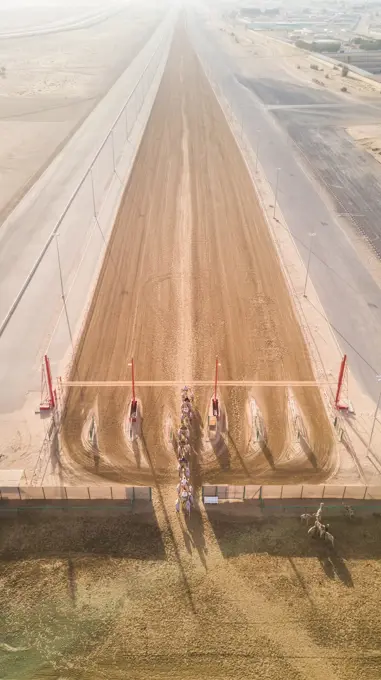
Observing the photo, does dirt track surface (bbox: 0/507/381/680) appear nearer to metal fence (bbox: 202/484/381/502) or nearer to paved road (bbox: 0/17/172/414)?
metal fence (bbox: 202/484/381/502)

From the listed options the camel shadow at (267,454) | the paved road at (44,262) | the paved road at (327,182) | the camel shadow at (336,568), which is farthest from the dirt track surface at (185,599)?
the paved road at (327,182)

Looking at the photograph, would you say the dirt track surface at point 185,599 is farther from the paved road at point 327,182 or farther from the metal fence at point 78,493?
the paved road at point 327,182

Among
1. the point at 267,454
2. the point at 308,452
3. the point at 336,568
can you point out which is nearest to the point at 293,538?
the point at 336,568

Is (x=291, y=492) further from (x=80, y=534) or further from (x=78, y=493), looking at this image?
(x=78, y=493)

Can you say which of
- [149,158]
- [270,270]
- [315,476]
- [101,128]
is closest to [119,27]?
[101,128]

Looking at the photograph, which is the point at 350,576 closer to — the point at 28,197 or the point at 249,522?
the point at 249,522

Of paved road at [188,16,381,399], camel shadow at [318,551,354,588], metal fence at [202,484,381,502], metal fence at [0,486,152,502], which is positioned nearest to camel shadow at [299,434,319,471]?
metal fence at [202,484,381,502]
